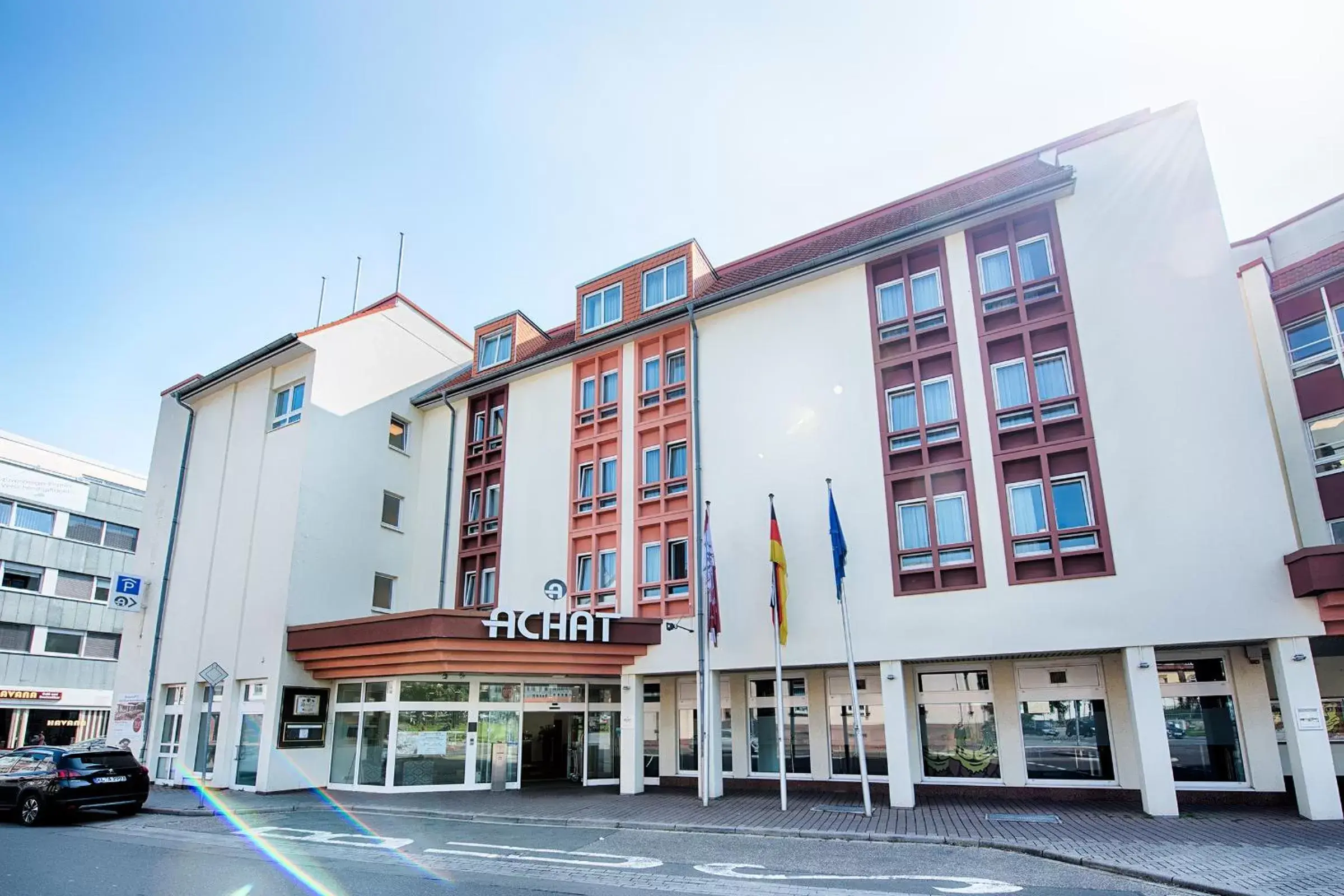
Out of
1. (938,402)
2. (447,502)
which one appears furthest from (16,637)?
(938,402)

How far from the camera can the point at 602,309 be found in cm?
2333

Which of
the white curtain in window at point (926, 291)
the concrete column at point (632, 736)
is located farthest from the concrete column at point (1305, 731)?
the concrete column at point (632, 736)

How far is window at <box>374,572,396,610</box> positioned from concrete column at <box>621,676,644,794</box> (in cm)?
852

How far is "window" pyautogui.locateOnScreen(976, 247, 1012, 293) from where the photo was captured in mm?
17094

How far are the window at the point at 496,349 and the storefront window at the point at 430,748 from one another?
10.2 metres

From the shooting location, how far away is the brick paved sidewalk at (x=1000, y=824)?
31.0 ft

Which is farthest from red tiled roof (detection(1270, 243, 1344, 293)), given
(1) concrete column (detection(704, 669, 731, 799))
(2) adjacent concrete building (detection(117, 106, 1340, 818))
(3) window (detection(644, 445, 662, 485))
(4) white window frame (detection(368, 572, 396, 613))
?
(4) white window frame (detection(368, 572, 396, 613))

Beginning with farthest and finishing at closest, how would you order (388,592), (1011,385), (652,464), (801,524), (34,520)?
(34,520) → (388,592) → (652,464) → (801,524) → (1011,385)

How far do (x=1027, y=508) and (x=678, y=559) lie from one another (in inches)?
311

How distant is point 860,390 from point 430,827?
12.1 metres

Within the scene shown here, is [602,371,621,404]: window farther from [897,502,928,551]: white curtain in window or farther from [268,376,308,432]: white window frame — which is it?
[897,502,928,551]: white curtain in window

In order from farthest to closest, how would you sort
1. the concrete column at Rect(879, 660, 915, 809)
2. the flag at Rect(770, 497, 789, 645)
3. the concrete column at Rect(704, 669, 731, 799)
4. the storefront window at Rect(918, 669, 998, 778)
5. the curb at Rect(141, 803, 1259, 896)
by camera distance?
the concrete column at Rect(704, 669, 731, 799)
the storefront window at Rect(918, 669, 998, 778)
the flag at Rect(770, 497, 789, 645)
the concrete column at Rect(879, 660, 915, 809)
the curb at Rect(141, 803, 1259, 896)

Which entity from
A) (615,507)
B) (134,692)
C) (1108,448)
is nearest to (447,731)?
(615,507)

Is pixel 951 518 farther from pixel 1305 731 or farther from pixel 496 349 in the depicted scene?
pixel 496 349
